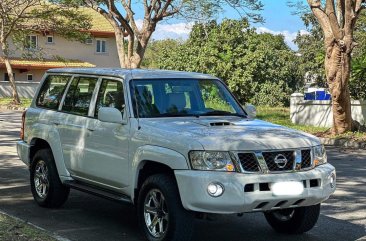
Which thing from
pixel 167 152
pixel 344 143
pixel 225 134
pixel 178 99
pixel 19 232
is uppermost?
pixel 178 99

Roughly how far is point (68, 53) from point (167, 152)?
5446cm

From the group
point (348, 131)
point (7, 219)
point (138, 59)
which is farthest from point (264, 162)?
point (138, 59)

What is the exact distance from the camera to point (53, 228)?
6.72 metres

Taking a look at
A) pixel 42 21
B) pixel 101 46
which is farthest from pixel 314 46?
pixel 42 21

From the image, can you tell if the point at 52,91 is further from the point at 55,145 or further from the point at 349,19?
the point at 349,19

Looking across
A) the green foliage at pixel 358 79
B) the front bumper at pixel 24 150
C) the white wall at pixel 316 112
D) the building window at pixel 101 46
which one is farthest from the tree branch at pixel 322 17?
the building window at pixel 101 46

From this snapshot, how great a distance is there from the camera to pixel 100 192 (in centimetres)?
678

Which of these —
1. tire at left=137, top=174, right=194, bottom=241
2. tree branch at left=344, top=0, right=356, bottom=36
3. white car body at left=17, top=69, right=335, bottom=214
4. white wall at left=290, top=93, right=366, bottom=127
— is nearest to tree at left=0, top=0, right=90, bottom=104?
white wall at left=290, top=93, right=366, bottom=127

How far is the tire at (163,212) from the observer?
564 cm

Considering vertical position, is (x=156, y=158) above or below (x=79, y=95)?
below

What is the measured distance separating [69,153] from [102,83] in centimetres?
101

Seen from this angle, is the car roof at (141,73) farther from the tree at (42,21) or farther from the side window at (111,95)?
the tree at (42,21)

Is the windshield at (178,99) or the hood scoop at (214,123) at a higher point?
the windshield at (178,99)

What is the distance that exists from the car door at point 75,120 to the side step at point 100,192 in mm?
130
